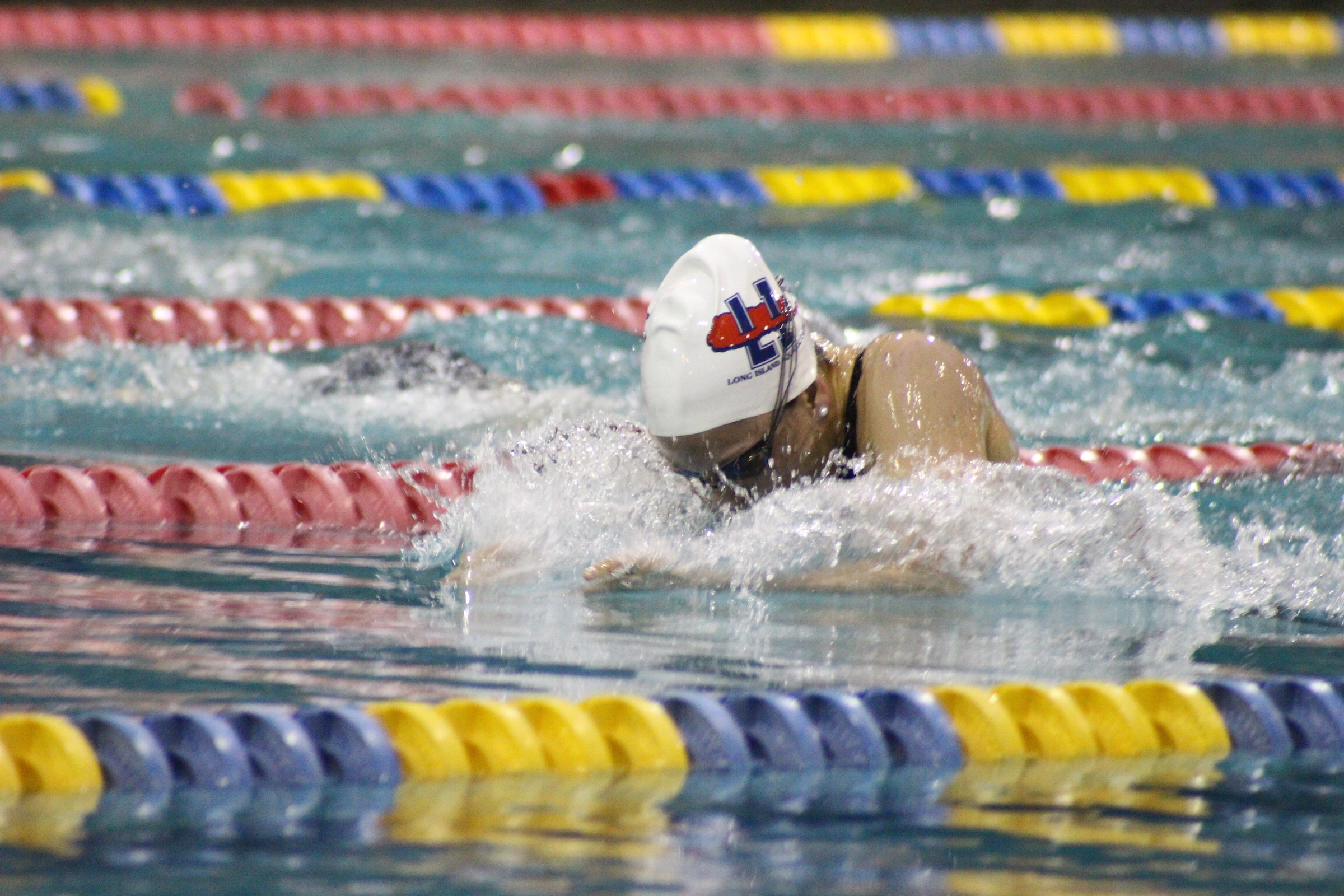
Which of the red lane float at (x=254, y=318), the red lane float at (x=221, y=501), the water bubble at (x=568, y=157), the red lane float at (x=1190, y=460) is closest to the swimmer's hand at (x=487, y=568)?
the red lane float at (x=221, y=501)

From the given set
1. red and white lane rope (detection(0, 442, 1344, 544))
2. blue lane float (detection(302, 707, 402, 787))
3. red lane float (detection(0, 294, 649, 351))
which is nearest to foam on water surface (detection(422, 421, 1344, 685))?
red and white lane rope (detection(0, 442, 1344, 544))

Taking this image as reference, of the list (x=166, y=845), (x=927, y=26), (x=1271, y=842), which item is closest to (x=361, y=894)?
(x=166, y=845)

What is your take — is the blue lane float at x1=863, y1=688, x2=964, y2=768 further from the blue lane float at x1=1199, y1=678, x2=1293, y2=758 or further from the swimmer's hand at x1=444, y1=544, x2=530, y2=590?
the swimmer's hand at x1=444, y1=544, x2=530, y2=590

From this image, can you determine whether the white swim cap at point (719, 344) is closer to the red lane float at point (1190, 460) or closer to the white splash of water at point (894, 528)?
the white splash of water at point (894, 528)

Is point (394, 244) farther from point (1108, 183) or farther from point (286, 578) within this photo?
point (286, 578)

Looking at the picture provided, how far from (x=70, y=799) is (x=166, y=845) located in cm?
25

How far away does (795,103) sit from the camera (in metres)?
11.3

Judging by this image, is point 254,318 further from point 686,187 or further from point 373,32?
point 373,32

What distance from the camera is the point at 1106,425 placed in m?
5.37

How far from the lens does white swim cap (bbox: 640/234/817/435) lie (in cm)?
336

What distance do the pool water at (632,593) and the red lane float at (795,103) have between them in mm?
3485

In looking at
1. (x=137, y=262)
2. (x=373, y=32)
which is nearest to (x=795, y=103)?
(x=373, y=32)

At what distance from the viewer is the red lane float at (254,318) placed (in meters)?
5.96

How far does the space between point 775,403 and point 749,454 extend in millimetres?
115
